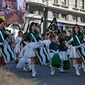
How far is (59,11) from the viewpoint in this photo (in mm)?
53656

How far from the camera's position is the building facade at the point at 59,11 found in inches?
1895

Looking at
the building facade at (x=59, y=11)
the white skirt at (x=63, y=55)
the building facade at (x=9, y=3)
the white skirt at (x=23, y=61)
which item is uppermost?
the white skirt at (x=63, y=55)

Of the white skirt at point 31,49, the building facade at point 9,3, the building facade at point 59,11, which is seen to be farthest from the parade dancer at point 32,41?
the building facade at point 59,11

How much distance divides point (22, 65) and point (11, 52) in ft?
6.49

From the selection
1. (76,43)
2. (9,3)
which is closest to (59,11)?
(9,3)

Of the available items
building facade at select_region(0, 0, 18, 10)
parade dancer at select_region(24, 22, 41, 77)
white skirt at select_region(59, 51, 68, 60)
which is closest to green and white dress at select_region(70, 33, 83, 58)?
white skirt at select_region(59, 51, 68, 60)

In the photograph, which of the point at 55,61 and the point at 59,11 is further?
the point at 59,11

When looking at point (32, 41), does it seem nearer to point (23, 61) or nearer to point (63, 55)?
point (23, 61)

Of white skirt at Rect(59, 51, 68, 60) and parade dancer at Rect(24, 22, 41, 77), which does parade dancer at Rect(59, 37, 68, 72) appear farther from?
parade dancer at Rect(24, 22, 41, 77)

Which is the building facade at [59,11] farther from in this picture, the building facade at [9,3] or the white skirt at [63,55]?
the white skirt at [63,55]

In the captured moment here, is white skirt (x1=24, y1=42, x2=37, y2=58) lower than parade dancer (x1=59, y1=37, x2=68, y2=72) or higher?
higher

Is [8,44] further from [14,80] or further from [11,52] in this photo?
[14,80]

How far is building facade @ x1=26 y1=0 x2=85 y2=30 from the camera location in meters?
48.1

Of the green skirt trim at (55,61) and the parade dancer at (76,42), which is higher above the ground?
the parade dancer at (76,42)
